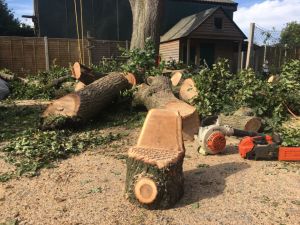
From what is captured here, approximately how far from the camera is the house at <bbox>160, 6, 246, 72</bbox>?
1939 centimetres

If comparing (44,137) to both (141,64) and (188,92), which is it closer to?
(188,92)

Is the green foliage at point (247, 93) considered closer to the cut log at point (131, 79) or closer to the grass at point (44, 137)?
the grass at point (44, 137)

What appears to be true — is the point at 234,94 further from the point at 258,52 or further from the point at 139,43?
the point at 258,52

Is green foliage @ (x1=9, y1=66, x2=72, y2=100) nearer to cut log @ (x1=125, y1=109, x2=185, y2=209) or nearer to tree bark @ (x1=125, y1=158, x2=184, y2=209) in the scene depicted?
cut log @ (x1=125, y1=109, x2=185, y2=209)

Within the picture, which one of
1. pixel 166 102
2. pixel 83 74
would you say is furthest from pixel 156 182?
pixel 83 74

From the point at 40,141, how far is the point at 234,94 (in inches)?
149

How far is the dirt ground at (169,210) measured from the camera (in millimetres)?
2951

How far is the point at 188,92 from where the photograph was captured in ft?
22.6

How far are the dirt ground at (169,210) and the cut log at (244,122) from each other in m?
1.09

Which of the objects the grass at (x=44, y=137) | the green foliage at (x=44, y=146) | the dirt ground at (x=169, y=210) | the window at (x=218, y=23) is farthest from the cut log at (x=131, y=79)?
the window at (x=218, y=23)

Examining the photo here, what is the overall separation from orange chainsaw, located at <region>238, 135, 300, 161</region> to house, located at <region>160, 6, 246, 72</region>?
1447 cm

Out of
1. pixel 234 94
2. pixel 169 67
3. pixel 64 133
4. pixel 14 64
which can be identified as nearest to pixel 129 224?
pixel 64 133

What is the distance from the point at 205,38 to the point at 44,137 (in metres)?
16.2

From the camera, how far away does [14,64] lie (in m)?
16.3
